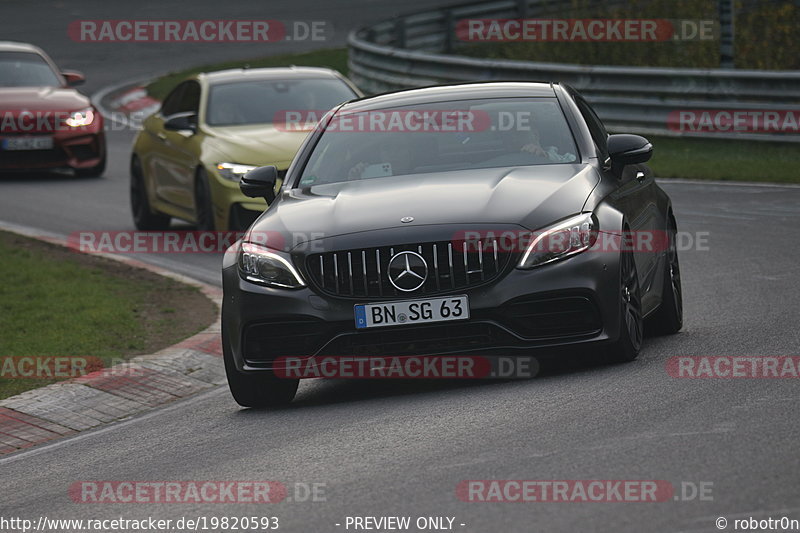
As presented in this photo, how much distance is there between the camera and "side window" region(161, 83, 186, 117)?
1625 cm

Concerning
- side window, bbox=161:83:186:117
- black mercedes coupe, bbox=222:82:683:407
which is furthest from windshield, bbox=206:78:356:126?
black mercedes coupe, bbox=222:82:683:407

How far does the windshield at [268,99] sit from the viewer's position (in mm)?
14938

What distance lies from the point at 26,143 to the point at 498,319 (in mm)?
13418

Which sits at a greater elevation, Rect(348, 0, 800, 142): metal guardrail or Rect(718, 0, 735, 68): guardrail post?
Rect(718, 0, 735, 68): guardrail post

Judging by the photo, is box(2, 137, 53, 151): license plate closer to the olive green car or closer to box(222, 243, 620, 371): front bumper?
the olive green car

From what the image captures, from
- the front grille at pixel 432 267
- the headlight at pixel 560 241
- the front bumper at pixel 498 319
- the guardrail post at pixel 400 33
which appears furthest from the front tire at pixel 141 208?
the guardrail post at pixel 400 33

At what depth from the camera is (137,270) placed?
13797 millimetres

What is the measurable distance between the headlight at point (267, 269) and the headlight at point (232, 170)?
5722 mm

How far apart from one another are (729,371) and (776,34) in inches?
746

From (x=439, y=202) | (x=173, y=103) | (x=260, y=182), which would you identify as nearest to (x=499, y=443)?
(x=439, y=202)

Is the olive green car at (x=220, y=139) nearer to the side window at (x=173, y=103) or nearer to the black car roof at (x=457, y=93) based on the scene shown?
the side window at (x=173, y=103)

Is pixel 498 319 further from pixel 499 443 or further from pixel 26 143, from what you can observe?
pixel 26 143

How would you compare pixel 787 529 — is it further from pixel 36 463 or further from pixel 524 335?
pixel 36 463

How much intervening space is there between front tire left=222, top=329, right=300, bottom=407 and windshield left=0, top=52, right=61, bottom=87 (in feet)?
44.5
